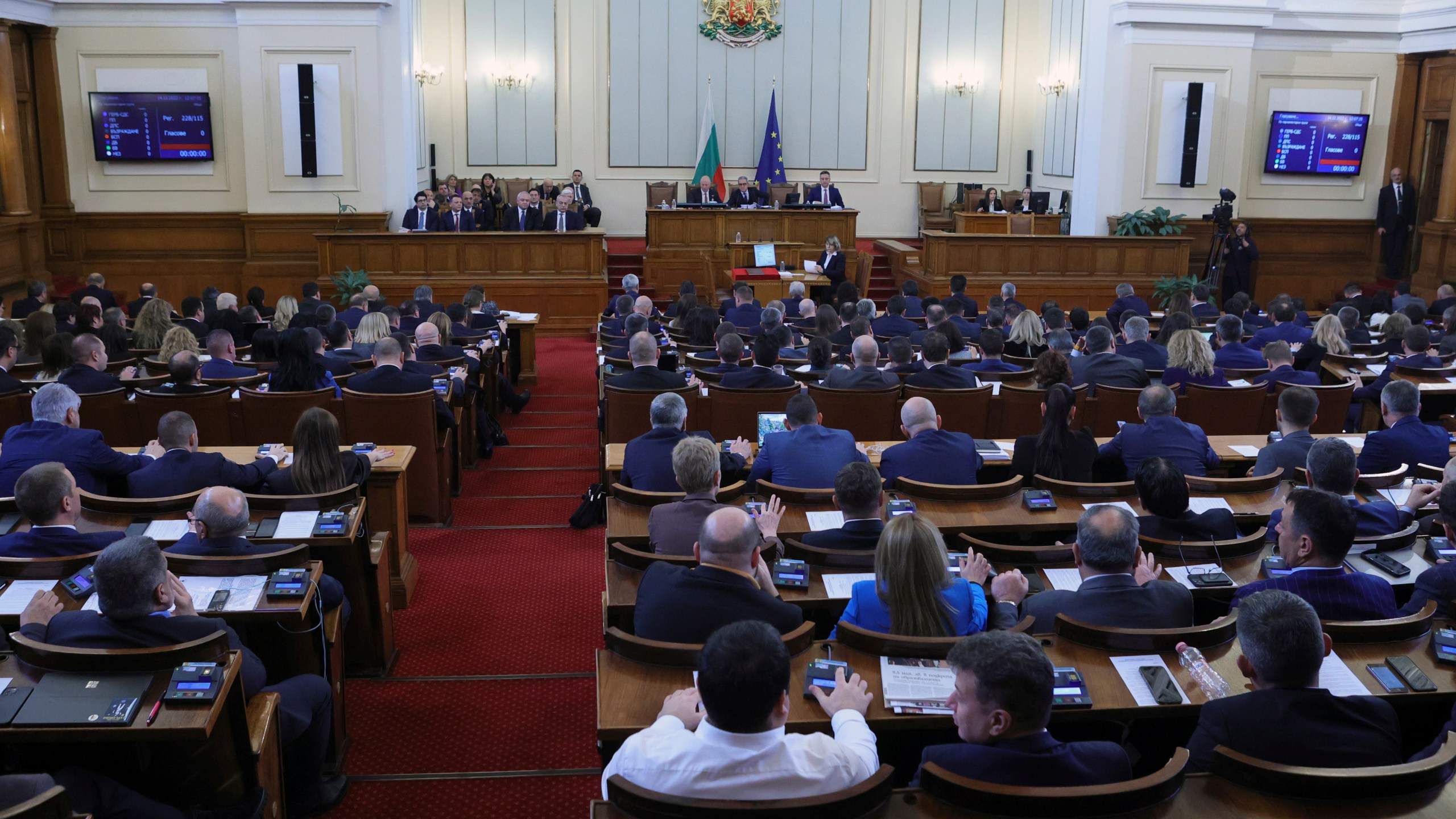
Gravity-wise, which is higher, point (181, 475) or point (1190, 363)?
point (1190, 363)

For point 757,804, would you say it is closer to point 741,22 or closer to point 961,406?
point 961,406

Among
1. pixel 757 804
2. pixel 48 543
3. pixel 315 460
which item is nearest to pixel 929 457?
pixel 315 460

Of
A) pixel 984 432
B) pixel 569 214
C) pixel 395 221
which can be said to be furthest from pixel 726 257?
pixel 984 432

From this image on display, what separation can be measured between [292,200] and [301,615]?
37.9 ft

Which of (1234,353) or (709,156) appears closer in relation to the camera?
(1234,353)

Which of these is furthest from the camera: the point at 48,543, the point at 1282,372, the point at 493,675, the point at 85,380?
the point at 1282,372

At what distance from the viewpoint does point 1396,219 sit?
48.0ft

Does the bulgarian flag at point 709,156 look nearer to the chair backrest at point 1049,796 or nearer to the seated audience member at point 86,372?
the seated audience member at point 86,372

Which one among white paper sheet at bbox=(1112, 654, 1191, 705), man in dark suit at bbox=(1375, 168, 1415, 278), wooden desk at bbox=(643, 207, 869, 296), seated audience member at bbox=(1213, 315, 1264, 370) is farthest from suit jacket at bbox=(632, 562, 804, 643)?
man in dark suit at bbox=(1375, 168, 1415, 278)

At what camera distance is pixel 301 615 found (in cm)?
359

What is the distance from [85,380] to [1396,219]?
49.1 ft

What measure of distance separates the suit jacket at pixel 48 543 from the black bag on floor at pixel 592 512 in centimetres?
315

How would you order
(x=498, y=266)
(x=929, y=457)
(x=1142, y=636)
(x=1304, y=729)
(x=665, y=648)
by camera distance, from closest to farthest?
(x=1304, y=729), (x=665, y=648), (x=1142, y=636), (x=929, y=457), (x=498, y=266)

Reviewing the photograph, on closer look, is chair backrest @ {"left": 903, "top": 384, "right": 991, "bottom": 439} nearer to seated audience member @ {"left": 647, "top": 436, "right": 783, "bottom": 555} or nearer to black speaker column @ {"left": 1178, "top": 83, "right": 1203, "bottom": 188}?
seated audience member @ {"left": 647, "top": 436, "right": 783, "bottom": 555}
